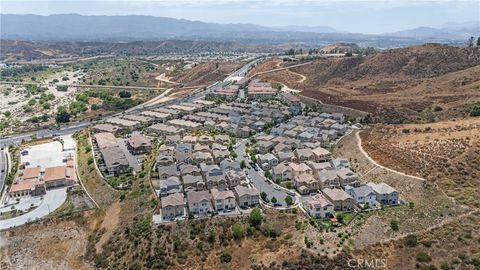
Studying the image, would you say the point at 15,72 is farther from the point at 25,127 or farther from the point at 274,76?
the point at 274,76

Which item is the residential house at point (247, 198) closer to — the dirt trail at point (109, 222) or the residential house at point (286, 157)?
the residential house at point (286, 157)

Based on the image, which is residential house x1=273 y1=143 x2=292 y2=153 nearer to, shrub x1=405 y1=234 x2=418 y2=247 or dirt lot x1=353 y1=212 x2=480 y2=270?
dirt lot x1=353 y1=212 x2=480 y2=270

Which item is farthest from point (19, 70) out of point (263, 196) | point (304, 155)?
point (263, 196)

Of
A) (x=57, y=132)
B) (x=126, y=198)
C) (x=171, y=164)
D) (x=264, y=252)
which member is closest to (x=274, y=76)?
(x=57, y=132)

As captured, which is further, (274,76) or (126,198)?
(274,76)

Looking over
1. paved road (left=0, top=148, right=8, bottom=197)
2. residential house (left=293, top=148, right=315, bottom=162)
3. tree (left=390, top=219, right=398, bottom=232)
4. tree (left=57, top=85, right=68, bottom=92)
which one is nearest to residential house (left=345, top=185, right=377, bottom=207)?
tree (left=390, top=219, right=398, bottom=232)

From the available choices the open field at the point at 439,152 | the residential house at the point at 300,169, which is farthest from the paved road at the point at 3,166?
the open field at the point at 439,152

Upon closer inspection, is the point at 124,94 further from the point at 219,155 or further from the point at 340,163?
the point at 340,163

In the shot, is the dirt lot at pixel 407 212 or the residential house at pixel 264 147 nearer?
the dirt lot at pixel 407 212
